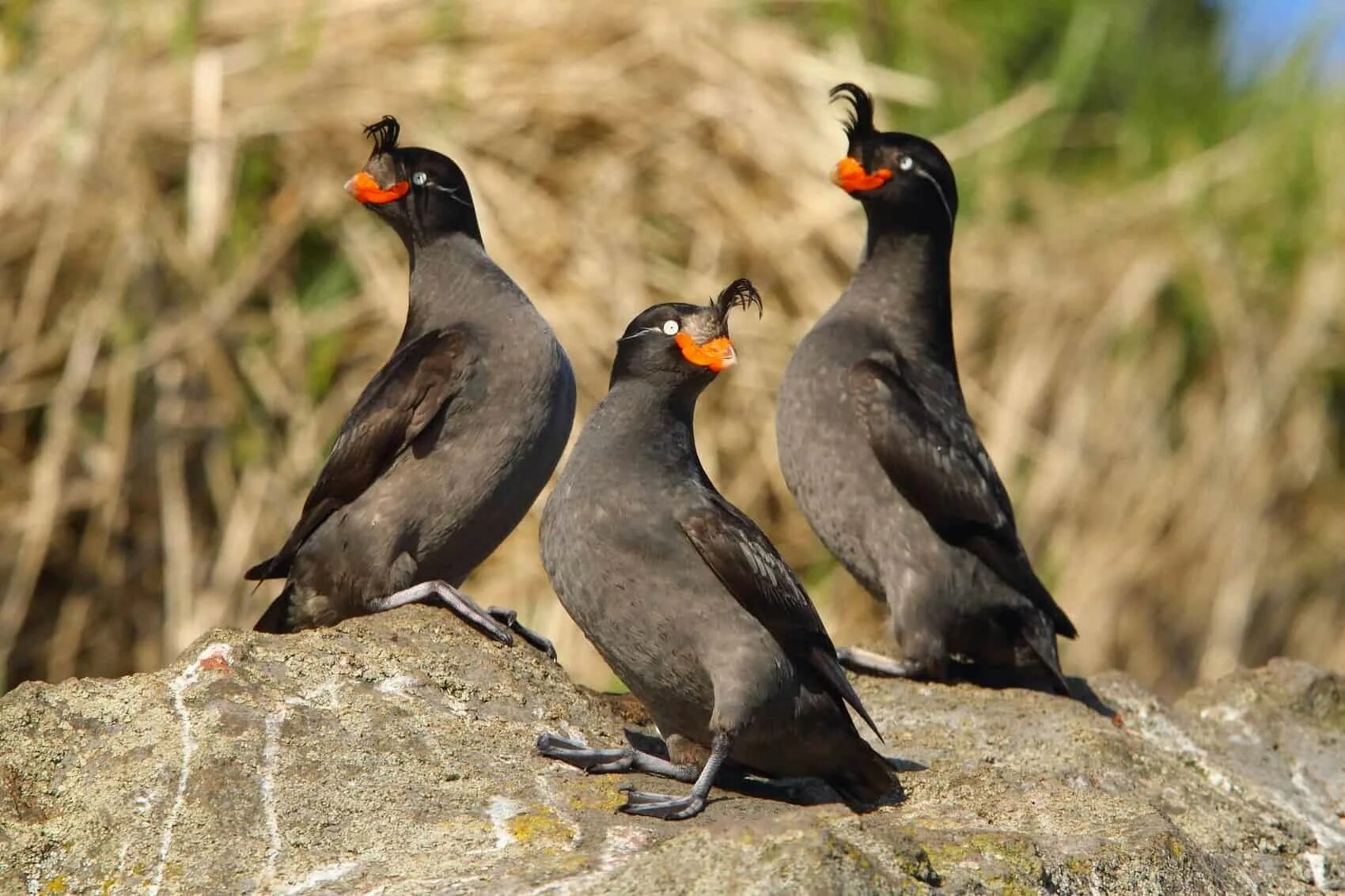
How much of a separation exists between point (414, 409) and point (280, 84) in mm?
3773

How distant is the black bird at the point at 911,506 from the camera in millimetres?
5340

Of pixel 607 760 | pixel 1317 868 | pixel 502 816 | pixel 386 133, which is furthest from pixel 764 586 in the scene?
pixel 386 133

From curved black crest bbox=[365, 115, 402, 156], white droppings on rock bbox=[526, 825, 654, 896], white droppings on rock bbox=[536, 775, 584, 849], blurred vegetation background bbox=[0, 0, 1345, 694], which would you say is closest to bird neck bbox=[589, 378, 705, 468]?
white droppings on rock bbox=[536, 775, 584, 849]

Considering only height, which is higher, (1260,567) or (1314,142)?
(1314,142)

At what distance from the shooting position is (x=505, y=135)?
8.38m

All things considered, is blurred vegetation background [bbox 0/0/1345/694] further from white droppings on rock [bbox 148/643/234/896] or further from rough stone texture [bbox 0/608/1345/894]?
white droppings on rock [bbox 148/643/234/896]

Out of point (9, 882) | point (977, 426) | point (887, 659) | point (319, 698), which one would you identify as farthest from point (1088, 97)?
point (9, 882)

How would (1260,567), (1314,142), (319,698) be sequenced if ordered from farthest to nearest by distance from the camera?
1. (1314,142)
2. (1260,567)
3. (319,698)

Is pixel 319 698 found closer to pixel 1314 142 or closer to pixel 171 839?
pixel 171 839

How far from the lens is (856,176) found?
582 cm

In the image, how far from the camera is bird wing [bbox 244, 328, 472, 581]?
15.5 ft

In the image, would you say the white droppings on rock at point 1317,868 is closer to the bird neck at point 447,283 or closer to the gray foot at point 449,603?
the gray foot at point 449,603

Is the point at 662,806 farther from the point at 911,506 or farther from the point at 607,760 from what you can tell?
the point at 911,506

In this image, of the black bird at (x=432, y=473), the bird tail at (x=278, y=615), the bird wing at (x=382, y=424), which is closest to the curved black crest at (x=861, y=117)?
the black bird at (x=432, y=473)
